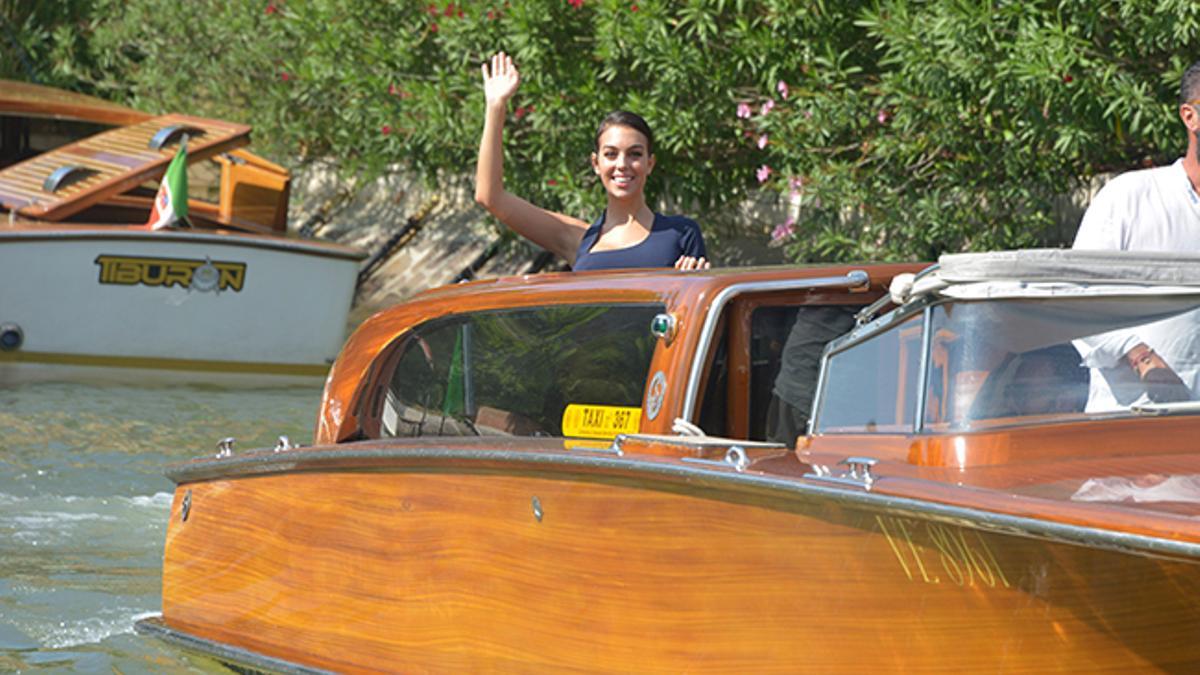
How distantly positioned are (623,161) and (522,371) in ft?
3.14

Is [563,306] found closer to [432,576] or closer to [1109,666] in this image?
[432,576]

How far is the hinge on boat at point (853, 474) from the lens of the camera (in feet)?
12.1

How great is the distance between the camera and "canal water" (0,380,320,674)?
245 inches

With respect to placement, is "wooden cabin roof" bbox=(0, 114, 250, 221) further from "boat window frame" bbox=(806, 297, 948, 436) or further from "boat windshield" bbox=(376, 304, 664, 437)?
"boat window frame" bbox=(806, 297, 948, 436)

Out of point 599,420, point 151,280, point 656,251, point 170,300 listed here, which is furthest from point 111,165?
point 599,420

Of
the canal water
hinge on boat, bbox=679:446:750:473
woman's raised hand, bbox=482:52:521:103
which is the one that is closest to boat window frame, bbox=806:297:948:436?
hinge on boat, bbox=679:446:750:473

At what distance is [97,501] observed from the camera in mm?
8797

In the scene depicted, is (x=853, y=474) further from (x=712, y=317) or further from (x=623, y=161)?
(x=623, y=161)

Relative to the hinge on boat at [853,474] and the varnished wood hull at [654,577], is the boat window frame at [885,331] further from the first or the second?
the varnished wood hull at [654,577]

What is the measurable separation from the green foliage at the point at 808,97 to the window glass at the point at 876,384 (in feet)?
17.9

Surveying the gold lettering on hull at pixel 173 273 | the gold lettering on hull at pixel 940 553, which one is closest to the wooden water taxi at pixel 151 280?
the gold lettering on hull at pixel 173 273

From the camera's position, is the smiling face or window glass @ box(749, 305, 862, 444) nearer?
window glass @ box(749, 305, 862, 444)

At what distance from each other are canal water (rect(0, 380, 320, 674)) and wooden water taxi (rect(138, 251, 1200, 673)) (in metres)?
0.98

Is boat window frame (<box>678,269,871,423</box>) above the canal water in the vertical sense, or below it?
above
